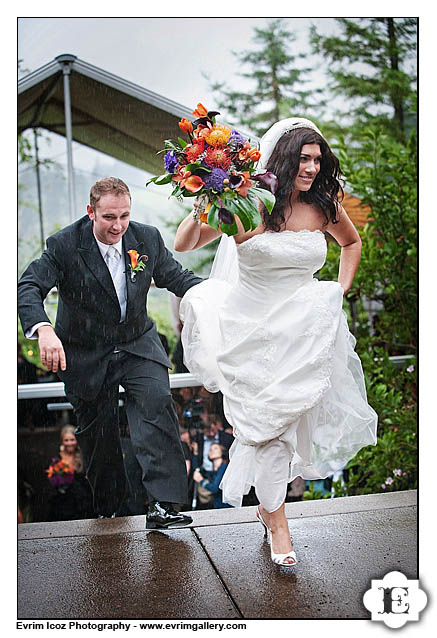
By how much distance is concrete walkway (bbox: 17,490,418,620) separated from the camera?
275 cm

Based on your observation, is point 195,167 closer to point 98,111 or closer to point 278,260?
point 278,260

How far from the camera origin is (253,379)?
296 centimetres

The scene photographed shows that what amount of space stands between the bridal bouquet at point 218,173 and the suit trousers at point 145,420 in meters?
1.04

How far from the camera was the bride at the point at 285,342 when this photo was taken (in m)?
2.92

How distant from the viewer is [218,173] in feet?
8.70

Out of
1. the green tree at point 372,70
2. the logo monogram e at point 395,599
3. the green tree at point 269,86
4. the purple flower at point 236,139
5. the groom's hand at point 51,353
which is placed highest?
the green tree at point 372,70

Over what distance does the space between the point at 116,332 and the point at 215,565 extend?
1.16 metres

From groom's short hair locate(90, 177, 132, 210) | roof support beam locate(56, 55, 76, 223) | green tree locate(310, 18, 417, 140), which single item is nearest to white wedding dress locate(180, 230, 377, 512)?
groom's short hair locate(90, 177, 132, 210)

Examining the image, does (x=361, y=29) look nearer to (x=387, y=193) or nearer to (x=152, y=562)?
(x=387, y=193)

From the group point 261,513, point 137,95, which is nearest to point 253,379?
point 261,513

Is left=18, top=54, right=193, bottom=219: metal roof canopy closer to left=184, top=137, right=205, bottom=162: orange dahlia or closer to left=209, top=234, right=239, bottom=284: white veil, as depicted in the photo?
left=209, top=234, right=239, bottom=284: white veil

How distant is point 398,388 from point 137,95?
9.38 feet

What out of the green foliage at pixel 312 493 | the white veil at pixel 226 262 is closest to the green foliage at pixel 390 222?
the green foliage at pixel 312 493

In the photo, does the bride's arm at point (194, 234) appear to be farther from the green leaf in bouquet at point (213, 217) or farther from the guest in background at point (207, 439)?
the guest in background at point (207, 439)
